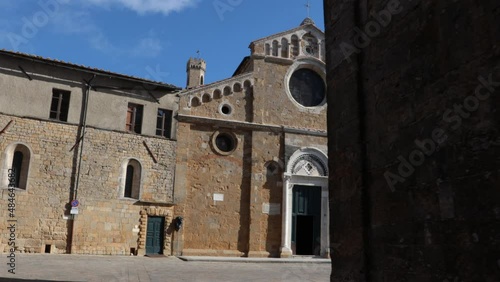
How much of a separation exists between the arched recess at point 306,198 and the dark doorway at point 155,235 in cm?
576

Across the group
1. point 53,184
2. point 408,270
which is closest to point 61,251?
point 53,184

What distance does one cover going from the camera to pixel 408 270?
12.2 ft

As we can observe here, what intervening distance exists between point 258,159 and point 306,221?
13.1 ft

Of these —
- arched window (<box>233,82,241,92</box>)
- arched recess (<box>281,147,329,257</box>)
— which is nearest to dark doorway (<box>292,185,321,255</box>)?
arched recess (<box>281,147,329,257</box>)

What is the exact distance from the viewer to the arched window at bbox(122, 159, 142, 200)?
60.1 ft

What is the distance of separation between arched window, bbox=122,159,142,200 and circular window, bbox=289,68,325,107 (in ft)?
29.9

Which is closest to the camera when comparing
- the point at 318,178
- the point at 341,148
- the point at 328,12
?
the point at 341,148

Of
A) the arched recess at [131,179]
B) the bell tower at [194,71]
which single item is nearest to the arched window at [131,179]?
the arched recess at [131,179]

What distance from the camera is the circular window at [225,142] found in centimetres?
2055

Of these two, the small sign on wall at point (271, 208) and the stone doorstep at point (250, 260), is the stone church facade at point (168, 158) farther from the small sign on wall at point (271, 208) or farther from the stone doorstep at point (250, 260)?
the stone doorstep at point (250, 260)

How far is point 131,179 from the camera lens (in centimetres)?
1856

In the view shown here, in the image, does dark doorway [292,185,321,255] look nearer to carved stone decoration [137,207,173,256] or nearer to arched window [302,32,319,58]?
carved stone decoration [137,207,173,256]

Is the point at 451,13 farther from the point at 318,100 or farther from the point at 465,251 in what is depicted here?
the point at 318,100

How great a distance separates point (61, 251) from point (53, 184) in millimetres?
2672
